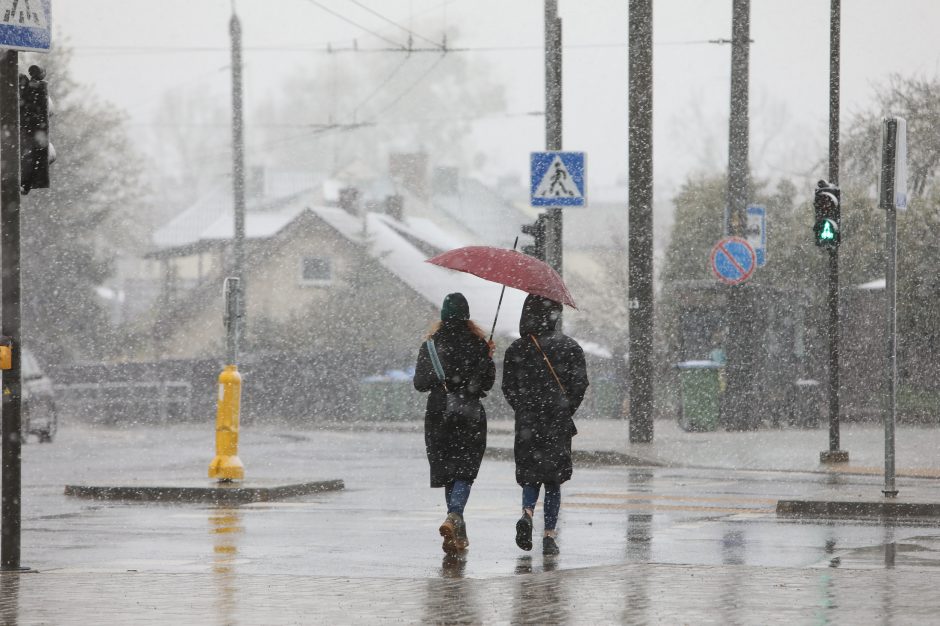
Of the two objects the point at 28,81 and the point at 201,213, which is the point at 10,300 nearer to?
the point at 28,81

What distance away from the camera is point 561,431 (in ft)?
36.0

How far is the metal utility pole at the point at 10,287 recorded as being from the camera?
9859mm

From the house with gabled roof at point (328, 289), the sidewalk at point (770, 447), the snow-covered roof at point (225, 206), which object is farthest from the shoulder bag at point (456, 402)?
the snow-covered roof at point (225, 206)

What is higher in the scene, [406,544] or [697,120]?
[697,120]

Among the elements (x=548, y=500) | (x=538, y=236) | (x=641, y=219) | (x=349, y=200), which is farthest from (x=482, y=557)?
(x=349, y=200)

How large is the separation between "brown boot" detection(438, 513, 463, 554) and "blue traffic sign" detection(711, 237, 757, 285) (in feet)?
45.7

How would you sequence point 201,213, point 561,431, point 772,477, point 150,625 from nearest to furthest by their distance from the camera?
point 150,625 < point 561,431 < point 772,477 < point 201,213

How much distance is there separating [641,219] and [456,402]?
12264mm

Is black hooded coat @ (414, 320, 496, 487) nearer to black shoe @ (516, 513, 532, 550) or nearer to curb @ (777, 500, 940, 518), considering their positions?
black shoe @ (516, 513, 532, 550)

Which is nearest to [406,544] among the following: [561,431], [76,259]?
[561,431]

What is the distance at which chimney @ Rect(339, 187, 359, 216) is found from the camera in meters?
56.7

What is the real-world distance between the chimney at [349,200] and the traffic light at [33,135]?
46435 millimetres

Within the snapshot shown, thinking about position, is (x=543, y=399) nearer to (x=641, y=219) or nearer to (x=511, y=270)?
(x=511, y=270)

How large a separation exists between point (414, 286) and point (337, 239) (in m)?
5.65
